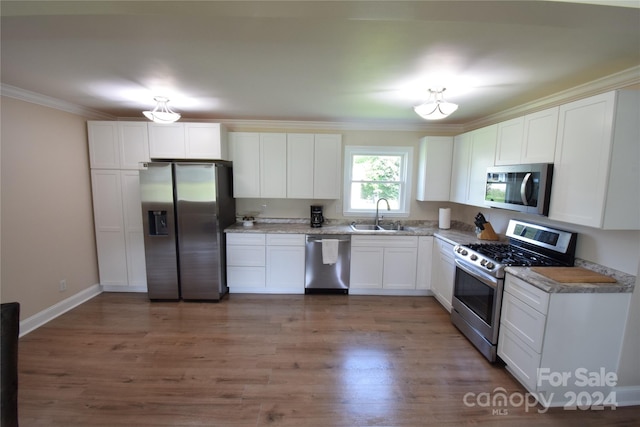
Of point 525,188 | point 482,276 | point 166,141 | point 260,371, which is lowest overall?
point 260,371

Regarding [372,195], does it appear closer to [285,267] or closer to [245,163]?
[285,267]

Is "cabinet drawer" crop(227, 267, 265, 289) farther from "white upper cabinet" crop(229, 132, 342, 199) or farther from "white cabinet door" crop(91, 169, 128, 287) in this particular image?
"white cabinet door" crop(91, 169, 128, 287)

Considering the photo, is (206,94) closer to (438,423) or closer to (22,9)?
(22,9)

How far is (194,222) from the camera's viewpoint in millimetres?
3357

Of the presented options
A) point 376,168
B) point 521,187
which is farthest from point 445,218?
point 521,187

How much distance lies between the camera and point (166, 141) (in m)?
3.45

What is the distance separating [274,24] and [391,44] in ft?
2.45

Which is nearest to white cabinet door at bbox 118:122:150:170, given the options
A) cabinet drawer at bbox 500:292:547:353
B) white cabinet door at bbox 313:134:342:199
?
white cabinet door at bbox 313:134:342:199

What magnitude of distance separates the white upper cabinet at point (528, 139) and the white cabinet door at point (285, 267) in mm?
2627

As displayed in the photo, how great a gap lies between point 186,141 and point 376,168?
9.12ft

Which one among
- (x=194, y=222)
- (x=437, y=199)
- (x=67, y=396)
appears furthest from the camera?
(x=437, y=199)

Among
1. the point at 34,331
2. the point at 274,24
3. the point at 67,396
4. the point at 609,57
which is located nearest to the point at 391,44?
the point at 274,24

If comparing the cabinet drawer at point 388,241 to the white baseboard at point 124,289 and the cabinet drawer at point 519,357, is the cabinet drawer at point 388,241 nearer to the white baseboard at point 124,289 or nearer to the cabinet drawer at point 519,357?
the cabinet drawer at point 519,357

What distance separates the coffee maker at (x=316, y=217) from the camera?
12.9ft
